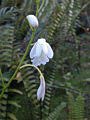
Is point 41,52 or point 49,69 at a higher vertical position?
point 41,52

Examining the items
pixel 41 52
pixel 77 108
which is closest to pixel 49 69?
pixel 77 108

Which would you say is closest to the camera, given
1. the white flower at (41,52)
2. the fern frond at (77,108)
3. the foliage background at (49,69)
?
the white flower at (41,52)

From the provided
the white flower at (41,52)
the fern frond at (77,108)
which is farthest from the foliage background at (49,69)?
the white flower at (41,52)

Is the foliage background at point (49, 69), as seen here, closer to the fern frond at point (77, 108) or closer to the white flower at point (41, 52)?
the fern frond at point (77, 108)

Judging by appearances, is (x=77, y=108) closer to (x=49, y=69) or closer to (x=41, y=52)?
(x=49, y=69)

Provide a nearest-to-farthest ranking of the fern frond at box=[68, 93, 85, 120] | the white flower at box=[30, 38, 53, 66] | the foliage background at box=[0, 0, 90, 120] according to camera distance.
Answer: the white flower at box=[30, 38, 53, 66], the fern frond at box=[68, 93, 85, 120], the foliage background at box=[0, 0, 90, 120]

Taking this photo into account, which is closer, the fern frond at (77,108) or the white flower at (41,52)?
the white flower at (41,52)

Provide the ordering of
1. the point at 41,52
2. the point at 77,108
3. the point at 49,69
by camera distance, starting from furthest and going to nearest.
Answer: the point at 49,69 < the point at 77,108 < the point at 41,52

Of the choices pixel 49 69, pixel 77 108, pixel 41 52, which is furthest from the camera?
pixel 49 69

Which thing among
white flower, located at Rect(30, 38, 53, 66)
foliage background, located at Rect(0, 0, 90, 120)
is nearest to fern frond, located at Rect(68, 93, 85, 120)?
foliage background, located at Rect(0, 0, 90, 120)

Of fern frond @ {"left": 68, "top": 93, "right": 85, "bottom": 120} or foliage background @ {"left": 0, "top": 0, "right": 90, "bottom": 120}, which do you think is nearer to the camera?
fern frond @ {"left": 68, "top": 93, "right": 85, "bottom": 120}

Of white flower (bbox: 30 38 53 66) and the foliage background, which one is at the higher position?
white flower (bbox: 30 38 53 66)

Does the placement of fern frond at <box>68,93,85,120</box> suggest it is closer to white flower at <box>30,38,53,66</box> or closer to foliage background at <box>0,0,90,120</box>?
foliage background at <box>0,0,90,120</box>

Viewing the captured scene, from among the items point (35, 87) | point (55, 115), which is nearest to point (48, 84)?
point (35, 87)
